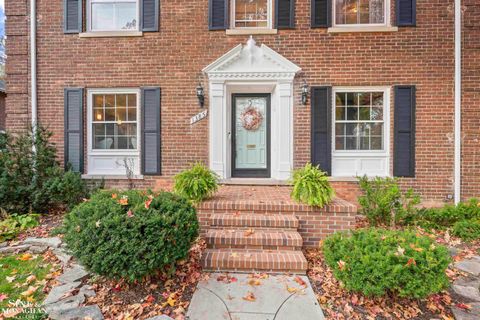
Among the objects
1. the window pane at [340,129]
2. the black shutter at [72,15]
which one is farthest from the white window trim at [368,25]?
the black shutter at [72,15]

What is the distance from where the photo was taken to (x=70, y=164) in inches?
227

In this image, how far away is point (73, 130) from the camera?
5832 millimetres

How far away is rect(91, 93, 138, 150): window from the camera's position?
19.6ft

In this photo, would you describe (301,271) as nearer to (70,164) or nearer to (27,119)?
(70,164)

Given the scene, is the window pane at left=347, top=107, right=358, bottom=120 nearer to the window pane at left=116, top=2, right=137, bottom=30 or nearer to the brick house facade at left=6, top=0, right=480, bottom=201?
the brick house facade at left=6, top=0, right=480, bottom=201

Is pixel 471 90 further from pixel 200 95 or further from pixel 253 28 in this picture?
pixel 200 95

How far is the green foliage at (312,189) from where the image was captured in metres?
3.67

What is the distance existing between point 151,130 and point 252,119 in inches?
91.3

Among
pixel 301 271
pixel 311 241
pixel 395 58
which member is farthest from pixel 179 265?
pixel 395 58

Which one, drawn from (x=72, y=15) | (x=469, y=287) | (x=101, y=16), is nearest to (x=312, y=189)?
(x=469, y=287)

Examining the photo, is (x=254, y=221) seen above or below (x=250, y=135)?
below

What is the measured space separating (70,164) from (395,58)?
24.5 ft

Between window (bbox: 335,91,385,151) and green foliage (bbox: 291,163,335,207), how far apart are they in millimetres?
2303

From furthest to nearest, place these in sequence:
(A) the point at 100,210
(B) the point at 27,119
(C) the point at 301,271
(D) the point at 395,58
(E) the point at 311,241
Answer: (B) the point at 27,119 < (D) the point at 395,58 < (E) the point at 311,241 < (C) the point at 301,271 < (A) the point at 100,210
